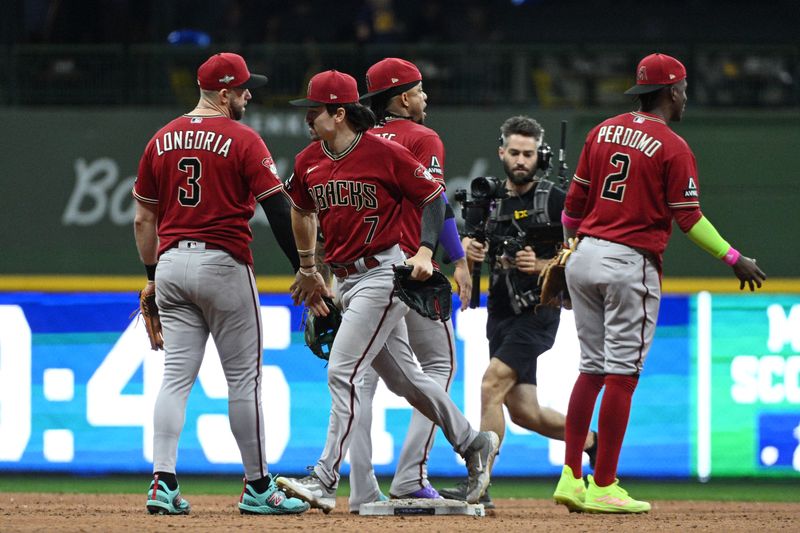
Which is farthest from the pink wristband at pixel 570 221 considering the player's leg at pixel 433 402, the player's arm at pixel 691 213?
the player's leg at pixel 433 402

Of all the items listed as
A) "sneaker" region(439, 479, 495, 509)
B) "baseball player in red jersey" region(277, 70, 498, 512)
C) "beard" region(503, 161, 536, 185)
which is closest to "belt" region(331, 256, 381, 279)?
"baseball player in red jersey" region(277, 70, 498, 512)

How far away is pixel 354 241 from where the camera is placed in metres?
5.64

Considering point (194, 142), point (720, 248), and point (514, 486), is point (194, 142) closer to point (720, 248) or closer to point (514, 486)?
point (720, 248)

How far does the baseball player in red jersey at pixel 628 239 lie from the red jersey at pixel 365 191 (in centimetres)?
78

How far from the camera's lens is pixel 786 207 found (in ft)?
40.0

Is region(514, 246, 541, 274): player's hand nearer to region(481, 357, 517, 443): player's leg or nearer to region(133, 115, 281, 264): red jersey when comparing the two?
region(481, 357, 517, 443): player's leg

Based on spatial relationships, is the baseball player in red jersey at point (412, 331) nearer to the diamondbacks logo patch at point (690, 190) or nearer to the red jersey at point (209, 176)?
the red jersey at point (209, 176)

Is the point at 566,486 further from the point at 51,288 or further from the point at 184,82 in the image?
the point at 184,82

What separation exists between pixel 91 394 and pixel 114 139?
16.0ft

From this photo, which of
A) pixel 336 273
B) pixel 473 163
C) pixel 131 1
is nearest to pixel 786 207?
pixel 473 163

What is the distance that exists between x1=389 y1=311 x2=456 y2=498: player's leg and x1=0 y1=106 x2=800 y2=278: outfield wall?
6053 mm

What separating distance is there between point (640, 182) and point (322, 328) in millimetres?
1502

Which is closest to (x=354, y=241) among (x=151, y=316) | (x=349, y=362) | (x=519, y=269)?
(x=349, y=362)

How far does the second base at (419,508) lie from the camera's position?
18.7 ft
